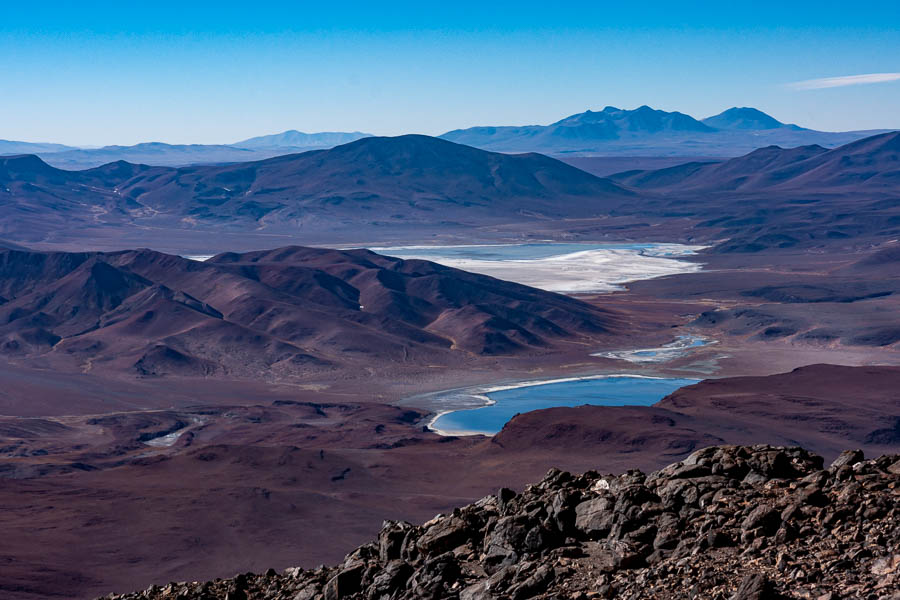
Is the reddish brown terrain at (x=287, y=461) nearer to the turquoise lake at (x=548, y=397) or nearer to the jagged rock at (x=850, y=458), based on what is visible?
the turquoise lake at (x=548, y=397)

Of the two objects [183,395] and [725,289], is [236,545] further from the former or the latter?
[725,289]

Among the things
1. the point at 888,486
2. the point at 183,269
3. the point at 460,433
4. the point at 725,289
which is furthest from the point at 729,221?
the point at 888,486

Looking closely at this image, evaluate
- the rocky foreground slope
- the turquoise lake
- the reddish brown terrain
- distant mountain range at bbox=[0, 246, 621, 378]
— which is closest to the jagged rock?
the rocky foreground slope

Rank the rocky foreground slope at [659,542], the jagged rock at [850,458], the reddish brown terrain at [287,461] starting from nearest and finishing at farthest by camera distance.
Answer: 1. the rocky foreground slope at [659,542]
2. the jagged rock at [850,458]
3. the reddish brown terrain at [287,461]

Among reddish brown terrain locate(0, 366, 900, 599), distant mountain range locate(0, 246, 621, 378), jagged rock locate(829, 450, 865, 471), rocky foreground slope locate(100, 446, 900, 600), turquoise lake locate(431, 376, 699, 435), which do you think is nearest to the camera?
rocky foreground slope locate(100, 446, 900, 600)

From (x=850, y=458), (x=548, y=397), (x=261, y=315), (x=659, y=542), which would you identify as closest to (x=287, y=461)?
(x=548, y=397)

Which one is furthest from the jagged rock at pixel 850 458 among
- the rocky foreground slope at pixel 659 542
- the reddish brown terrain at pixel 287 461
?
the reddish brown terrain at pixel 287 461

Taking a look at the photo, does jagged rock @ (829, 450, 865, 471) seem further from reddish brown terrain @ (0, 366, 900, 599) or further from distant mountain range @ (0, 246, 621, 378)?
distant mountain range @ (0, 246, 621, 378)
